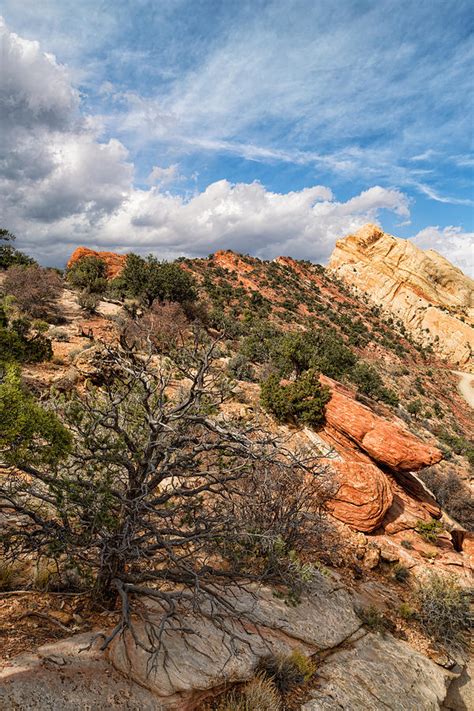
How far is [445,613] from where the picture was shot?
9.08 metres

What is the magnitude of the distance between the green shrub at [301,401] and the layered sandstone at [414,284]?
57823mm

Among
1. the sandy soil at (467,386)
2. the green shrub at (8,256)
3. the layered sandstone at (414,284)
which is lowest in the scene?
the green shrub at (8,256)

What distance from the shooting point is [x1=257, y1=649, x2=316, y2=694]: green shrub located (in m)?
5.72

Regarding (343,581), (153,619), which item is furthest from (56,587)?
(343,581)

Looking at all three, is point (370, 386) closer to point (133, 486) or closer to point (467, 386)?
point (133, 486)

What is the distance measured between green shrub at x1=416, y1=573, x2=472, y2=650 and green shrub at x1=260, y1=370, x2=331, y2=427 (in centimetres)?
650

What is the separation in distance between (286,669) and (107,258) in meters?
56.6

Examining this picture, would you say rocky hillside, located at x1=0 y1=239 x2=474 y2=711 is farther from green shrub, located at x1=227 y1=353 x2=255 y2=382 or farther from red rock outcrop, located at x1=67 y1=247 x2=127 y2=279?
red rock outcrop, located at x1=67 y1=247 x2=127 y2=279

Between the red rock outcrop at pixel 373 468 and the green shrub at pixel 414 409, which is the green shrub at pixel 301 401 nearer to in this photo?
the red rock outcrop at pixel 373 468

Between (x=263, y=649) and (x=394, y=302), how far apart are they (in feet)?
248

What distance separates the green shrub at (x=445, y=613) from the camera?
8.87 metres

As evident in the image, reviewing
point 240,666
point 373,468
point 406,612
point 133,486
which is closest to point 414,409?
point 373,468

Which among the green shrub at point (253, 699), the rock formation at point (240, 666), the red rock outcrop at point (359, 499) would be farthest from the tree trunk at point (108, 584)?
the red rock outcrop at point (359, 499)

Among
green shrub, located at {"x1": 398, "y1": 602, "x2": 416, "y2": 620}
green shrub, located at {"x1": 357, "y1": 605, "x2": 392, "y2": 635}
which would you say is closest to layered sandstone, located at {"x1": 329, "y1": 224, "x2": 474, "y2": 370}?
green shrub, located at {"x1": 398, "y1": 602, "x2": 416, "y2": 620}
